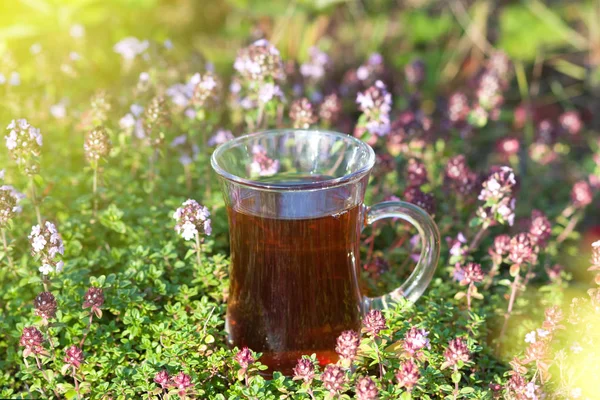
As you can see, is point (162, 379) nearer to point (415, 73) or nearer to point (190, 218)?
point (190, 218)

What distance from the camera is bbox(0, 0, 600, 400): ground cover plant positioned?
2.16m

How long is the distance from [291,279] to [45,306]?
0.76m

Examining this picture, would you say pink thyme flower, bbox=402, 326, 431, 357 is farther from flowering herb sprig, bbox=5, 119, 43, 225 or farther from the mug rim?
flowering herb sprig, bbox=5, 119, 43, 225

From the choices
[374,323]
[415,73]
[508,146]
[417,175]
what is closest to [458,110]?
[508,146]

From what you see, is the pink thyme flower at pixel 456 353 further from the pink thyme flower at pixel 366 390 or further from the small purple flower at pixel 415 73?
the small purple flower at pixel 415 73

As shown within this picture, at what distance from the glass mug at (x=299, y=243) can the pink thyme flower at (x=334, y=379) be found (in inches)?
11.4

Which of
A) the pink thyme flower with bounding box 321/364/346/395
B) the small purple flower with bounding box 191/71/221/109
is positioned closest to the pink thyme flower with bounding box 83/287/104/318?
the pink thyme flower with bounding box 321/364/346/395

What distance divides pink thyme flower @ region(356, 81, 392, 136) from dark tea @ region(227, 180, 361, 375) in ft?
2.57

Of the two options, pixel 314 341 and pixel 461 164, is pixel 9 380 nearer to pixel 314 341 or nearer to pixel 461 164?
pixel 314 341

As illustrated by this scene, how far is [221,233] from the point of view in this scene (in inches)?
116

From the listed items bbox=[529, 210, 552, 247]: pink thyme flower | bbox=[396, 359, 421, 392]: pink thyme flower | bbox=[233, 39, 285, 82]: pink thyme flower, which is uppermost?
bbox=[233, 39, 285, 82]: pink thyme flower

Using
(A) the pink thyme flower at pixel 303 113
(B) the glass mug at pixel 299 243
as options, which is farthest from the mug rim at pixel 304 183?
(A) the pink thyme flower at pixel 303 113

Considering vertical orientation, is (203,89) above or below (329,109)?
above

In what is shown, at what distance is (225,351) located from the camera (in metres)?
2.22
